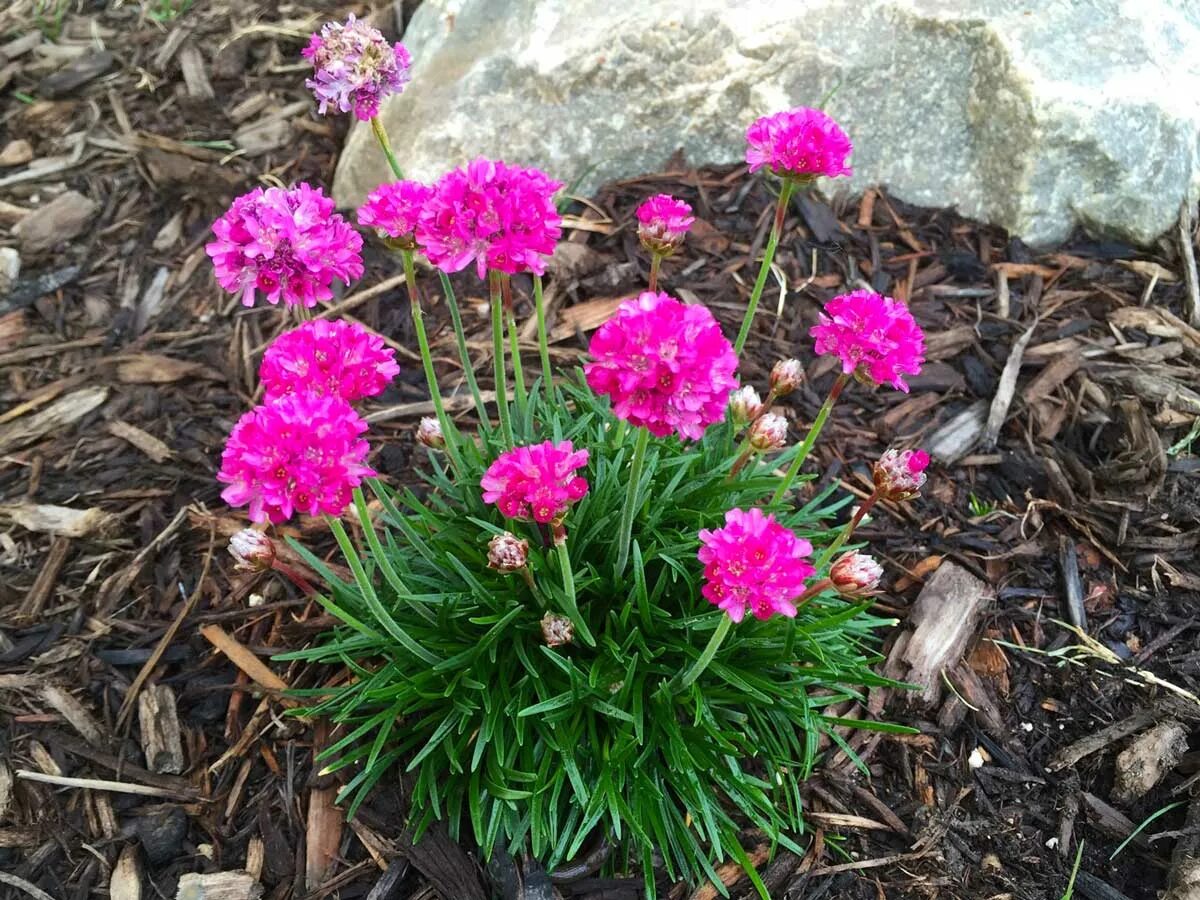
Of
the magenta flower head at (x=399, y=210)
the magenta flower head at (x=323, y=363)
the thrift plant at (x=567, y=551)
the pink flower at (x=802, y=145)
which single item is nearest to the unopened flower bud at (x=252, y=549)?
the thrift plant at (x=567, y=551)

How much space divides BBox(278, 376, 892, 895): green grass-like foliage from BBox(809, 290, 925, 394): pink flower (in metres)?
0.81

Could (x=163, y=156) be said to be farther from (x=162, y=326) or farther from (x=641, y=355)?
(x=641, y=355)

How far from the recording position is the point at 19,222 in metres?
5.57

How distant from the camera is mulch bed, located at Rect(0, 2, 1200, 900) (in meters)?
3.38

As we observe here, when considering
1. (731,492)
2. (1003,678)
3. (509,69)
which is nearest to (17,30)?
(509,69)

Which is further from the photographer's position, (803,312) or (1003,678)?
(803,312)

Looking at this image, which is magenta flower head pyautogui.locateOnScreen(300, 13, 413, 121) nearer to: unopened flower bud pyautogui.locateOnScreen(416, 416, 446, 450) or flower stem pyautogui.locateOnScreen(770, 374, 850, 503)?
unopened flower bud pyautogui.locateOnScreen(416, 416, 446, 450)

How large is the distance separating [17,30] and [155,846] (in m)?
5.78

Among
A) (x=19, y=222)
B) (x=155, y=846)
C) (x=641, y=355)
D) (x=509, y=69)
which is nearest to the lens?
(x=641, y=355)

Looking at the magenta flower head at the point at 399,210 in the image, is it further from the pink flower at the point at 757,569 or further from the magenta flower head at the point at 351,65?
the pink flower at the point at 757,569

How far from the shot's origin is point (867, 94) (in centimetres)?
516

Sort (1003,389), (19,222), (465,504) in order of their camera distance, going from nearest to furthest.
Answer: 1. (465,504)
2. (1003,389)
3. (19,222)

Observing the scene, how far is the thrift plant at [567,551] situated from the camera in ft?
7.95

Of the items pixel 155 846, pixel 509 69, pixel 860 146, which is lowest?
pixel 155 846
